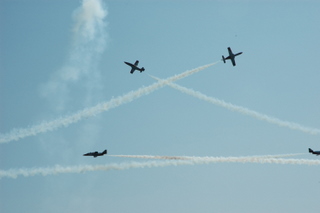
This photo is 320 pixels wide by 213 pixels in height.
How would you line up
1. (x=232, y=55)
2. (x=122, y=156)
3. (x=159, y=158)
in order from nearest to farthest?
(x=122, y=156) < (x=159, y=158) < (x=232, y=55)

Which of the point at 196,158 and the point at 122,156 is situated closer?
the point at 122,156

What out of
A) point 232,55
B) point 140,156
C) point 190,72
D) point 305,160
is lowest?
point 305,160

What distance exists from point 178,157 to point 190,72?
23.8m

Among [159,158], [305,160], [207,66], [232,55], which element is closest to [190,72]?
[207,66]

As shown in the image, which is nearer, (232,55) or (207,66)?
(207,66)

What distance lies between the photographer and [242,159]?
9625 centimetres

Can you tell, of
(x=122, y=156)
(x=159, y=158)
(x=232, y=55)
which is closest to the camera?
(x=122, y=156)

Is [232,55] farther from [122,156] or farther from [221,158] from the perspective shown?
[122,156]

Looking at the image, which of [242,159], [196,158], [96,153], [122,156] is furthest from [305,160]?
[96,153]

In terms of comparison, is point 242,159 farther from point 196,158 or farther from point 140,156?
point 140,156

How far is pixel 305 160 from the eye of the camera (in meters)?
98.6

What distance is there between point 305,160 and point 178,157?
30572 mm

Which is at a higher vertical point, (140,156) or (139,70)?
(139,70)

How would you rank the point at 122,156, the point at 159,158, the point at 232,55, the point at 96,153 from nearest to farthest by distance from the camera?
the point at 122,156, the point at 159,158, the point at 96,153, the point at 232,55
